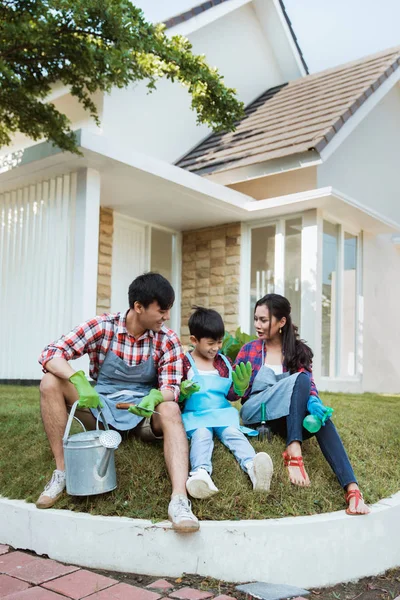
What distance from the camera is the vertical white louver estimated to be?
7.46 m

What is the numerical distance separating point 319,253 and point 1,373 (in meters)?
4.89

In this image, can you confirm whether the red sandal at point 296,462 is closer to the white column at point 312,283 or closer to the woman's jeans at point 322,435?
the woman's jeans at point 322,435

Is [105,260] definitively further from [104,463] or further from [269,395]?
[104,463]

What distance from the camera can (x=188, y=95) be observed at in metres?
10.3

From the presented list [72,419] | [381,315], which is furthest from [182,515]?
[381,315]

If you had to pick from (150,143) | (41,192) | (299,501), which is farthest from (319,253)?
(299,501)

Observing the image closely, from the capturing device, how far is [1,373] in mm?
7953

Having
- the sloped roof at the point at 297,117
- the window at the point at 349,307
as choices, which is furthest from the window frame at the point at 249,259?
the window at the point at 349,307

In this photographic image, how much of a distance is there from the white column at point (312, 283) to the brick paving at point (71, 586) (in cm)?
637

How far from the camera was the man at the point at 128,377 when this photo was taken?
304 centimetres

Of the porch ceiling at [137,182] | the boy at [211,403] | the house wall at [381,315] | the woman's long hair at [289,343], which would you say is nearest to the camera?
the boy at [211,403]

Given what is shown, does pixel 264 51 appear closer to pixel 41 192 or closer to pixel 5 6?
pixel 41 192

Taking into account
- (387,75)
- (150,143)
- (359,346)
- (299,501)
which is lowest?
(299,501)

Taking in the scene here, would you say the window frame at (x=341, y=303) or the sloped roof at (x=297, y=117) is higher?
the sloped roof at (x=297, y=117)
